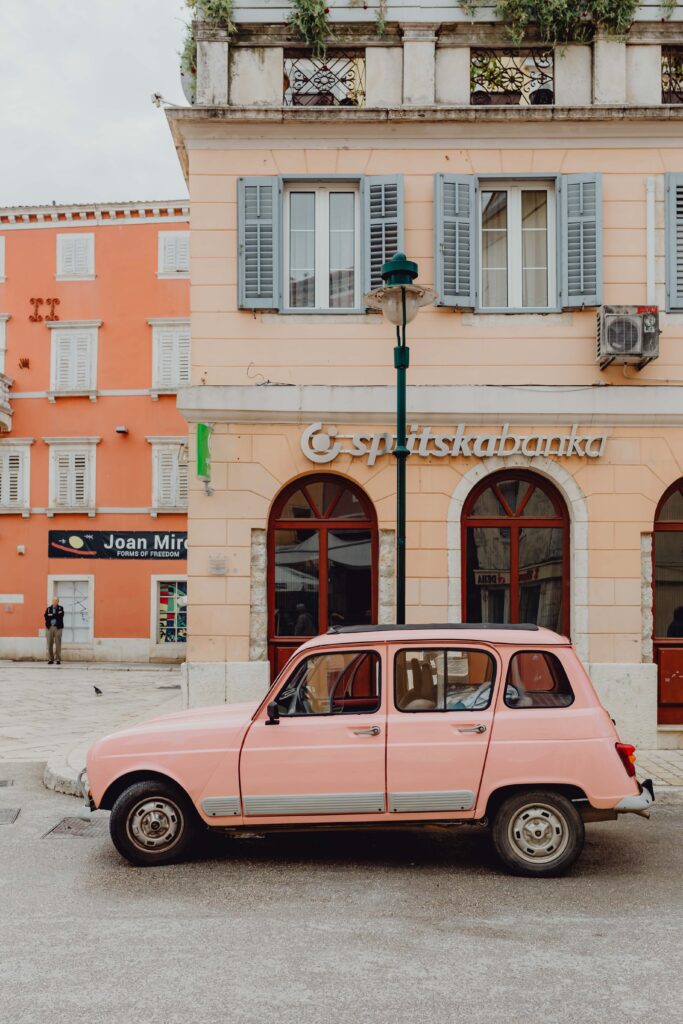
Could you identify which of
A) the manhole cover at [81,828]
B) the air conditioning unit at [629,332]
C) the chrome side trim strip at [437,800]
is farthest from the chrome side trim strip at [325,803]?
the air conditioning unit at [629,332]

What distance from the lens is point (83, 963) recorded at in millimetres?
5172

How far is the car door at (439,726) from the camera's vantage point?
→ 6.77 meters

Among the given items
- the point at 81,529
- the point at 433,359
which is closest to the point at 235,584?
the point at 433,359

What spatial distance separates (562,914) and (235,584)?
21.9ft

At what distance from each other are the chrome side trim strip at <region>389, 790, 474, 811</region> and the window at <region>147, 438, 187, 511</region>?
66.0ft

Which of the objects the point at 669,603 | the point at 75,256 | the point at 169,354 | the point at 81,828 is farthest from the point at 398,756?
the point at 75,256

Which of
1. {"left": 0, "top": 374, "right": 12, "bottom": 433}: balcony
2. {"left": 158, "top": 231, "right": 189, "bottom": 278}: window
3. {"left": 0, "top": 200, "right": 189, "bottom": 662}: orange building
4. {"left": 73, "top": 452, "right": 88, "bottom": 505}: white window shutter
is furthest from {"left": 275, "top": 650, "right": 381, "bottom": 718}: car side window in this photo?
{"left": 158, "top": 231, "right": 189, "bottom": 278}: window

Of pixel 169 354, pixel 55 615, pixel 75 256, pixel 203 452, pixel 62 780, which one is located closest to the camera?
pixel 62 780

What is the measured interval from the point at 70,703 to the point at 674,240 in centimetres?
1221

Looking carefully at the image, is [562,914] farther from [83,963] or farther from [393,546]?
[393,546]

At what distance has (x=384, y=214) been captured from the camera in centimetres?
1203

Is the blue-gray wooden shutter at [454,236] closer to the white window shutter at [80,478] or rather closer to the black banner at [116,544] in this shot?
the black banner at [116,544]

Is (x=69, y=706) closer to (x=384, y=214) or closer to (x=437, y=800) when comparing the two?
(x=384, y=214)

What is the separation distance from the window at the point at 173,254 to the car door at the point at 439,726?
71.2 feet
